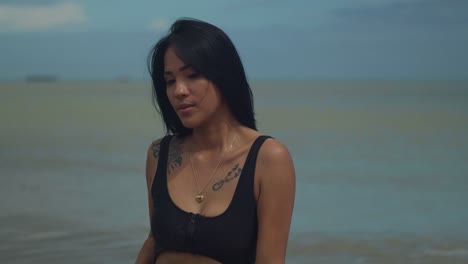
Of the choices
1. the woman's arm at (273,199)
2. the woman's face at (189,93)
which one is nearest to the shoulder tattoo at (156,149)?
the woman's face at (189,93)

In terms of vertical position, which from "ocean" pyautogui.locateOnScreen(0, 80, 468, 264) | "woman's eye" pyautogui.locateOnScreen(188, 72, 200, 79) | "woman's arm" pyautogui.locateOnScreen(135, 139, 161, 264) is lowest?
"ocean" pyautogui.locateOnScreen(0, 80, 468, 264)

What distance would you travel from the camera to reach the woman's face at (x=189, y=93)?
2729 millimetres

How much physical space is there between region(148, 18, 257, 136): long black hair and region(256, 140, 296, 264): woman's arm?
0.20 meters

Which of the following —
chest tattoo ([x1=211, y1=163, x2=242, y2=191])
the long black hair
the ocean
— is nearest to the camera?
the long black hair

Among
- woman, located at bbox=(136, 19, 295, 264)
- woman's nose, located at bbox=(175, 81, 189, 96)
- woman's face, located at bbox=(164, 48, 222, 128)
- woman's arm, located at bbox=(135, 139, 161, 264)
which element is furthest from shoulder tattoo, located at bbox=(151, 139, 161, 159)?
woman's nose, located at bbox=(175, 81, 189, 96)

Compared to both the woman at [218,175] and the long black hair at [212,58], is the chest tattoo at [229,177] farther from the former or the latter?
the long black hair at [212,58]

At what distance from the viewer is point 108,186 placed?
32.9ft

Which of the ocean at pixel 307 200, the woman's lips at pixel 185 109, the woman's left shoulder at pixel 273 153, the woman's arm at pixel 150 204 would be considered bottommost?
the ocean at pixel 307 200

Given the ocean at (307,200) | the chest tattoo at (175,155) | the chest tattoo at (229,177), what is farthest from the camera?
the ocean at (307,200)

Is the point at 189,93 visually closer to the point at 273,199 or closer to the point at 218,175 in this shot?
the point at 218,175

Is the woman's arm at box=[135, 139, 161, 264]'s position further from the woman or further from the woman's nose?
the woman's nose

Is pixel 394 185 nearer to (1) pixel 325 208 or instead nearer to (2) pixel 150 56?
(1) pixel 325 208

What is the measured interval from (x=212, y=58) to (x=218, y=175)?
0.43 m

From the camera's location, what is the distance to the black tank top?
2.70m
